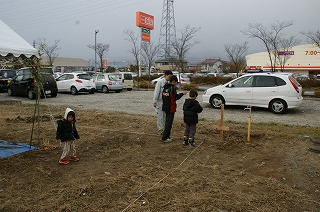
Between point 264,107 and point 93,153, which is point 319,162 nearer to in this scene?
point 93,153

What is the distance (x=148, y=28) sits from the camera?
34531 mm

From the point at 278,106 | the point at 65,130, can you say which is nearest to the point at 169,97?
the point at 65,130

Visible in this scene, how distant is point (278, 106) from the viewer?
1085cm

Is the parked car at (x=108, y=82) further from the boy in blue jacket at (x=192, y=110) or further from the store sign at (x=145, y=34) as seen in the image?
the boy in blue jacket at (x=192, y=110)

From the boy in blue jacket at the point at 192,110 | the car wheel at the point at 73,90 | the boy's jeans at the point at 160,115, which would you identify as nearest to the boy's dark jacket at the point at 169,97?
the boy in blue jacket at the point at 192,110

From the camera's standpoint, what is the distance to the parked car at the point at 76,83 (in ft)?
61.4

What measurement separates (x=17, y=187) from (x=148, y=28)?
32.3 meters

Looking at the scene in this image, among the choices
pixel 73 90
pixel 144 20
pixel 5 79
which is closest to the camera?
pixel 73 90

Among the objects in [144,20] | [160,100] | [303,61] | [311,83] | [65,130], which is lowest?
[65,130]

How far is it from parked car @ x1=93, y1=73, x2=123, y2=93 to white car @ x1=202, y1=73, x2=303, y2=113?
9.90 metres

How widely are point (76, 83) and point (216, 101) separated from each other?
1040cm

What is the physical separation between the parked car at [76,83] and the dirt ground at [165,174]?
1177 centimetres

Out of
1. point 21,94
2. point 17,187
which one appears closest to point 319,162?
point 17,187

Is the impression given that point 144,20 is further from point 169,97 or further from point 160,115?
point 169,97
